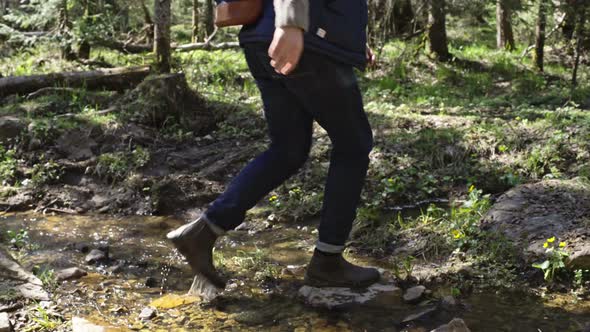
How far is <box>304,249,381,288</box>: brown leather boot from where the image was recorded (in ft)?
10.6

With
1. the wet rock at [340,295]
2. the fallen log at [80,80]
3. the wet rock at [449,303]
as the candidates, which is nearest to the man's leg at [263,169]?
the wet rock at [340,295]

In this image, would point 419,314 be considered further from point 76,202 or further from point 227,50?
point 227,50

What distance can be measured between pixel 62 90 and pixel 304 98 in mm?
5996

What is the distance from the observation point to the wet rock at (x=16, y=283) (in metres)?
3.02

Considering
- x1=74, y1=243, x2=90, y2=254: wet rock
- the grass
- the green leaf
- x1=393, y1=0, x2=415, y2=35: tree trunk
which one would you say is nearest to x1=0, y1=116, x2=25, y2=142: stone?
the grass

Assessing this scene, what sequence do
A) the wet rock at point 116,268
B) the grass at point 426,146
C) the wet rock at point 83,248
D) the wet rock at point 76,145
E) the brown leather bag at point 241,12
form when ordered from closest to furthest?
the brown leather bag at point 241,12
the wet rock at point 116,268
the wet rock at point 83,248
the grass at point 426,146
the wet rock at point 76,145

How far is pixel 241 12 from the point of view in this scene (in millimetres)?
2777

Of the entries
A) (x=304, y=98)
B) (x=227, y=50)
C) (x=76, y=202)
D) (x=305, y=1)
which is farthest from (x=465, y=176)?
(x=227, y=50)

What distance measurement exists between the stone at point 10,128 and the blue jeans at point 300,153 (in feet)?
14.4

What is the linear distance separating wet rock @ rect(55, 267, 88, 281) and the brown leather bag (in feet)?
5.71

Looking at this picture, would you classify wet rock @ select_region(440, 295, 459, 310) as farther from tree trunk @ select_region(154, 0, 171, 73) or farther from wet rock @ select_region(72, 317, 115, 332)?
tree trunk @ select_region(154, 0, 171, 73)

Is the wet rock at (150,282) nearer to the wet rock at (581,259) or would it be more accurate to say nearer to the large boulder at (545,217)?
the large boulder at (545,217)

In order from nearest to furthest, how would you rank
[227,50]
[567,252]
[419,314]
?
1. [419,314]
2. [567,252]
3. [227,50]

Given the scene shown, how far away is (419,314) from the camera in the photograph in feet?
9.84
